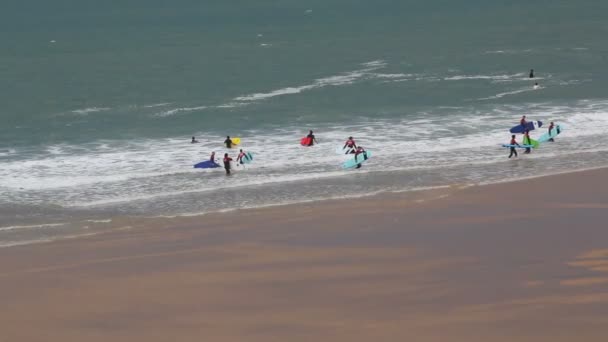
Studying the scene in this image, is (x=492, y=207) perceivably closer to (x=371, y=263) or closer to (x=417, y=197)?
(x=417, y=197)

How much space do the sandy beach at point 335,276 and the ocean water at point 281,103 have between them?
129 inches

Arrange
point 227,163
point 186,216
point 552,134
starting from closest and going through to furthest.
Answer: point 186,216 < point 227,163 < point 552,134

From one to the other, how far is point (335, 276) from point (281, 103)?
30.9 m

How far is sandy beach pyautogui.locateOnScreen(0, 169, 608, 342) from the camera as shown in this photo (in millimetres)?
20781

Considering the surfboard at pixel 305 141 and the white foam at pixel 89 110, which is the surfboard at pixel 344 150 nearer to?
the surfboard at pixel 305 141

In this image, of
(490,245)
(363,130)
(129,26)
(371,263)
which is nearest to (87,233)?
(371,263)

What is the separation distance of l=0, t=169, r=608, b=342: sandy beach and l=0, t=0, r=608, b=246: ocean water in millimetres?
3278

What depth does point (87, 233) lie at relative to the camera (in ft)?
95.8

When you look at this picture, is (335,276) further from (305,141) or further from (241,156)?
(305,141)

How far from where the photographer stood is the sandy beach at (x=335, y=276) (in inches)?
818

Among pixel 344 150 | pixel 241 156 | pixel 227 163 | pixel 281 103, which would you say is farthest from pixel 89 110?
pixel 227 163

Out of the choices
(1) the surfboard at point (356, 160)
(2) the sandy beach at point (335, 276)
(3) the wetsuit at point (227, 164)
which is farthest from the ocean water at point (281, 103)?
(2) the sandy beach at point (335, 276)

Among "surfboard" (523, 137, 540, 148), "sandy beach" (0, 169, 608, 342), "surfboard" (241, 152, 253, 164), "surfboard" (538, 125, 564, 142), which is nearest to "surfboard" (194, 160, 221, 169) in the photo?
"surfboard" (241, 152, 253, 164)

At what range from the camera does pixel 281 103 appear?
5400 centimetres
